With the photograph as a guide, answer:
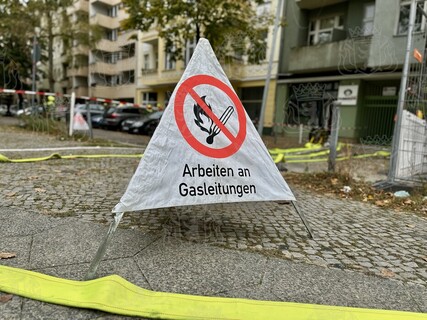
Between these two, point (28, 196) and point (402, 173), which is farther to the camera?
point (402, 173)

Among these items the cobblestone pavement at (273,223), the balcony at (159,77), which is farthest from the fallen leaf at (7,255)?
the balcony at (159,77)

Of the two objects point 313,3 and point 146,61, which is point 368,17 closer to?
point 313,3

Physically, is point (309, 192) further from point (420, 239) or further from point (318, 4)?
point (318, 4)

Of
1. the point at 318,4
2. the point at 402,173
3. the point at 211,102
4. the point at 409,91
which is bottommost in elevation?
the point at 402,173

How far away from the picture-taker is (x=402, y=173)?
6.71m

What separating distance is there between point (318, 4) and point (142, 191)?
66.8 ft

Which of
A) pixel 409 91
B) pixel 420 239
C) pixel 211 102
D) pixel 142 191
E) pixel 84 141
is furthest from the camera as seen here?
pixel 84 141

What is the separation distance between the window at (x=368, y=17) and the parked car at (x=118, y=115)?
1277 cm

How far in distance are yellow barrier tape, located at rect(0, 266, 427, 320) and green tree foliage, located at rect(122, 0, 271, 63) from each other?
36.9ft

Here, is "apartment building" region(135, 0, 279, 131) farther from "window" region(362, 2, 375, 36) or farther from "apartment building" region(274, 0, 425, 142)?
"window" region(362, 2, 375, 36)

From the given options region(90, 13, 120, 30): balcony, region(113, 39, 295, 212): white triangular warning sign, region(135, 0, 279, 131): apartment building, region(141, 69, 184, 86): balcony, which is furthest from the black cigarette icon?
region(90, 13, 120, 30): balcony

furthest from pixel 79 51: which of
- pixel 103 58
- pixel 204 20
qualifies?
pixel 204 20

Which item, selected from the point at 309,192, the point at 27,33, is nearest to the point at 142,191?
the point at 309,192

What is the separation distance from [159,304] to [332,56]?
1793cm
